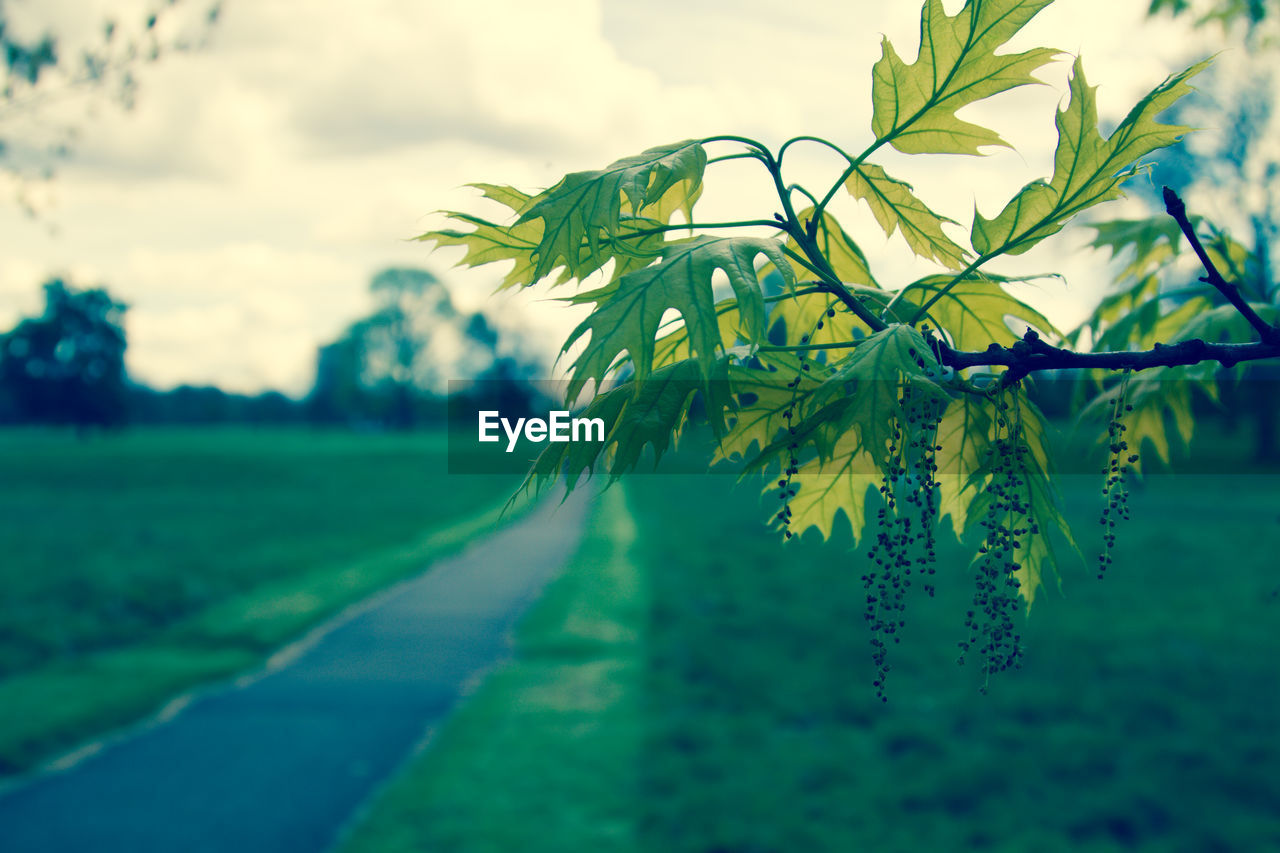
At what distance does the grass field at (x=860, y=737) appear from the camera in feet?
21.5

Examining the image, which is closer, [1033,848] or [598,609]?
[1033,848]

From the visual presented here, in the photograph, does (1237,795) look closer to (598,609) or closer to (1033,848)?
(1033,848)

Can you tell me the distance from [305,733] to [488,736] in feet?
5.66

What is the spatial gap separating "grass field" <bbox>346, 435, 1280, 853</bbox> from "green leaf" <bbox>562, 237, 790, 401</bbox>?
10.8ft

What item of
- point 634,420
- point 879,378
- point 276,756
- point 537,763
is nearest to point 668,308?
point 634,420

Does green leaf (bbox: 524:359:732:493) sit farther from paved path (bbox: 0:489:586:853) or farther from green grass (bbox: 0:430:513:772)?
green grass (bbox: 0:430:513:772)

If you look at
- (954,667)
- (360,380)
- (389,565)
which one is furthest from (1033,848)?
(360,380)

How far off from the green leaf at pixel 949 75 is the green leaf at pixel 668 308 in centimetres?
41

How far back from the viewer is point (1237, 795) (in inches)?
278

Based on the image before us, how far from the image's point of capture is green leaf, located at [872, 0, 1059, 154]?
4.95 feet

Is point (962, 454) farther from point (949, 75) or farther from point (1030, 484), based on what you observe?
point (949, 75)

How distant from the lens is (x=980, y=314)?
185 centimetres

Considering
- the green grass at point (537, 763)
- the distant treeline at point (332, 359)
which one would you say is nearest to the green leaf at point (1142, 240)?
the green grass at point (537, 763)

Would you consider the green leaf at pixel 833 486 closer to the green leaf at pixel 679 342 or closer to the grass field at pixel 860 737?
the green leaf at pixel 679 342
